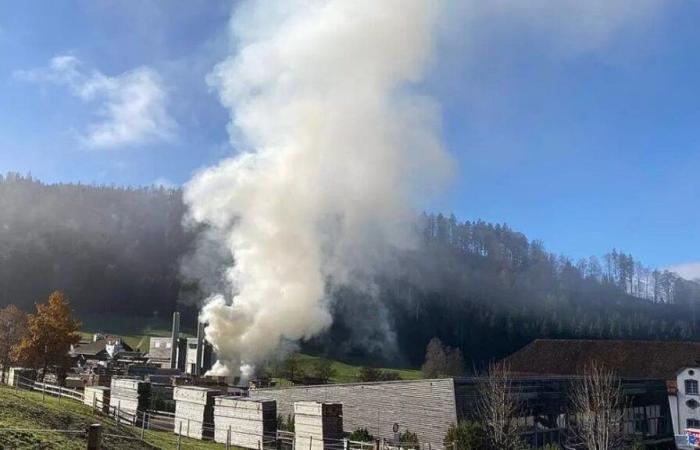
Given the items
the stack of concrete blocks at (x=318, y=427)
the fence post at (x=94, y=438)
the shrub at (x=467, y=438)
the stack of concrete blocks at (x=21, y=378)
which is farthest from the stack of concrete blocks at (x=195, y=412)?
the fence post at (x=94, y=438)

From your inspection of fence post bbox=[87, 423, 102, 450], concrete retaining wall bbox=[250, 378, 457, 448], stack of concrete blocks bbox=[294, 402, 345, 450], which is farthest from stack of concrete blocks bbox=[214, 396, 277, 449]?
fence post bbox=[87, 423, 102, 450]

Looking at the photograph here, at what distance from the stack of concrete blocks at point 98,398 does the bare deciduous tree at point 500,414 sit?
2407cm

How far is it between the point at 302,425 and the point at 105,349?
83801 mm

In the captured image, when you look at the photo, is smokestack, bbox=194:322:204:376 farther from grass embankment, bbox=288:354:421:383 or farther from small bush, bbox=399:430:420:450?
small bush, bbox=399:430:420:450

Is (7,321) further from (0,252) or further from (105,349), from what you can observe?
(0,252)

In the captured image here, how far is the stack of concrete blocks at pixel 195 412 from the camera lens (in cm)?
4569

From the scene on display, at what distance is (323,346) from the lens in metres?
144

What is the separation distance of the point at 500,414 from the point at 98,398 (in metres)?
26.3

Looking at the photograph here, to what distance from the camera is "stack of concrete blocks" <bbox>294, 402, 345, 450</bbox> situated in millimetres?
38500

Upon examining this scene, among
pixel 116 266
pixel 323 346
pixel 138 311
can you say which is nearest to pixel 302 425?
pixel 323 346

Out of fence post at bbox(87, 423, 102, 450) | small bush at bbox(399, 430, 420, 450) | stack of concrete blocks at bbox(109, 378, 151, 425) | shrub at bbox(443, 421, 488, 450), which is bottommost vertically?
small bush at bbox(399, 430, 420, 450)

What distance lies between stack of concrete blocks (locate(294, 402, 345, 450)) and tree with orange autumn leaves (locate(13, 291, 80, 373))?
33802 millimetres

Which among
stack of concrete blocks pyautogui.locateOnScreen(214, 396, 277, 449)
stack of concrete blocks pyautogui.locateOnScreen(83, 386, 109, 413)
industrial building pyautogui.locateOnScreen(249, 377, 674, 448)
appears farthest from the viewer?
industrial building pyautogui.locateOnScreen(249, 377, 674, 448)

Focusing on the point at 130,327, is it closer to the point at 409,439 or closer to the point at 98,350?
the point at 98,350
